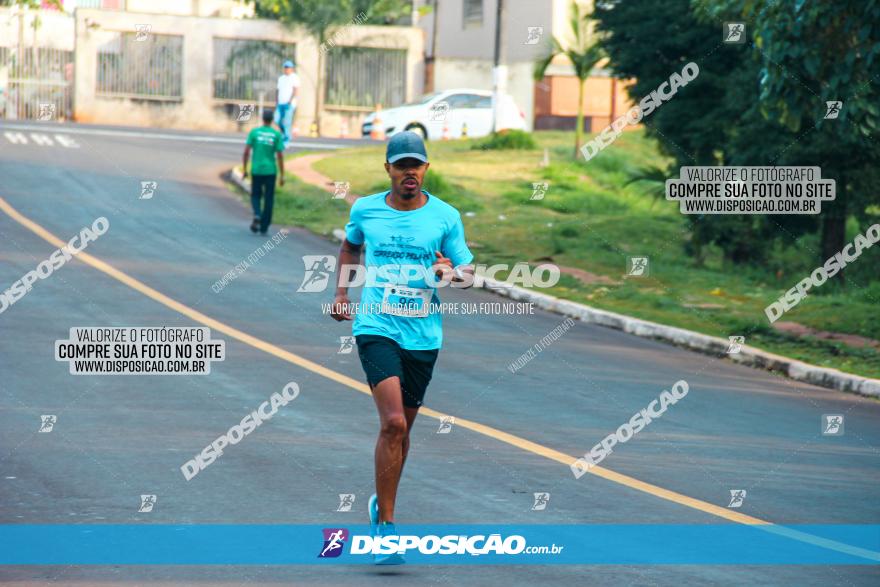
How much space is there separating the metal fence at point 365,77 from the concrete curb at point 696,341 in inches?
1334

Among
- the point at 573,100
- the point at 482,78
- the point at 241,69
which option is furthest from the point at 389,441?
the point at 482,78

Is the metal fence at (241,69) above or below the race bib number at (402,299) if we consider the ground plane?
above

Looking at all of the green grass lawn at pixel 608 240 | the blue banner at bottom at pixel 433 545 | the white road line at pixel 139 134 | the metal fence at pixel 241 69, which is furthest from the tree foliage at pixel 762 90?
the metal fence at pixel 241 69

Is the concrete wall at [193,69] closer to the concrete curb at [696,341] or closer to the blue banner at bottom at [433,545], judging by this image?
the concrete curb at [696,341]

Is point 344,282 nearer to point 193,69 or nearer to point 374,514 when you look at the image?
point 374,514

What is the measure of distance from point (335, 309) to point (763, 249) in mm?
19001

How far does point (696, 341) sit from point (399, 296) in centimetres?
944

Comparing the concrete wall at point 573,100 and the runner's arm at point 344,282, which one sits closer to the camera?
the runner's arm at point 344,282

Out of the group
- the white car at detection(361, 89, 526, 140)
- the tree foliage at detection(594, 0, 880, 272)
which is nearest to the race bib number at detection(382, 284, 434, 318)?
the tree foliage at detection(594, 0, 880, 272)

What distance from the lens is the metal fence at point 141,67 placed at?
50.6m

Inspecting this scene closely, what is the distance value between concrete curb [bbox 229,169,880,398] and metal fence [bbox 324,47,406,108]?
111ft

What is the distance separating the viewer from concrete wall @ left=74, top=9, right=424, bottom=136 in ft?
165

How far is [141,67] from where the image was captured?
51.1m

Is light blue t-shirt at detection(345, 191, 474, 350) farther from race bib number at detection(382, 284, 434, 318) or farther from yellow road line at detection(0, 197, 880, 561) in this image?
yellow road line at detection(0, 197, 880, 561)
